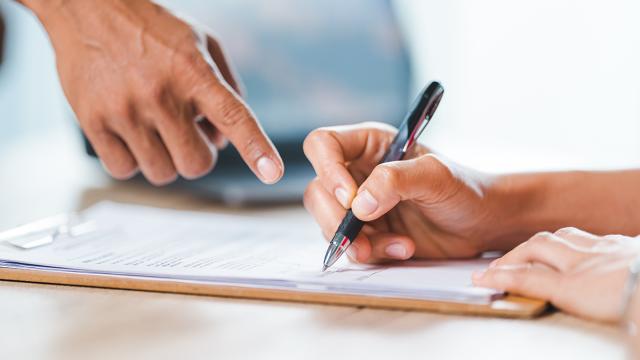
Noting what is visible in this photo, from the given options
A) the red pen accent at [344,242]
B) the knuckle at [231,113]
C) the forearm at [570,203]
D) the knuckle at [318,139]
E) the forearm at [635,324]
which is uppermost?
Answer: the knuckle at [231,113]

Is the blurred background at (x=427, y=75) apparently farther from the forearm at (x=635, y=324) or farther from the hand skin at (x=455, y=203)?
the forearm at (x=635, y=324)

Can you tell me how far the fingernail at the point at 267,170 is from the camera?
0.87 m

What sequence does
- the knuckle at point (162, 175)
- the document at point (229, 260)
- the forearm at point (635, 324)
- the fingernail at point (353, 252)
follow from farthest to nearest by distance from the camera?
the knuckle at point (162, 175)
the fingernail at point (353, 252)
the document at point (229, 260)
the forearm at point (635, 324)

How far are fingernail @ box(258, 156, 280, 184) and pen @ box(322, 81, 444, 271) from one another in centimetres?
12

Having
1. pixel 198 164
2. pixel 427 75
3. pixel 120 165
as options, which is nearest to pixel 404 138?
pixel 198 164

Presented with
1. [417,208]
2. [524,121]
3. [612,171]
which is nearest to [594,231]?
[612,171]

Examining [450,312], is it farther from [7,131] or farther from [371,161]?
[7,131]

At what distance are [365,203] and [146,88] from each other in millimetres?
325

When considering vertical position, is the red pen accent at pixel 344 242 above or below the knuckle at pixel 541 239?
above

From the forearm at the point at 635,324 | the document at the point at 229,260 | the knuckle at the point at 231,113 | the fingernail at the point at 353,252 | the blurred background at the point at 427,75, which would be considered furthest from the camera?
the blurred background at the point at 427,75

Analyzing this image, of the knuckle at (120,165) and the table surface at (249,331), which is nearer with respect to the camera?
the table surface at (249,331)

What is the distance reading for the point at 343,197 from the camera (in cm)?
80

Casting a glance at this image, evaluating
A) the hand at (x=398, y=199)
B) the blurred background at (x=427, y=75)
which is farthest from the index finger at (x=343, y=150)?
the blurred background at (x=427, y=75)

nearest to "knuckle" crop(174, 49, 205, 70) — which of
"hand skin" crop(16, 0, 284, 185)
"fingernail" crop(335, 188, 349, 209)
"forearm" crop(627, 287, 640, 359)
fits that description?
"hand skin" crop(16, 0, 284, 185)
